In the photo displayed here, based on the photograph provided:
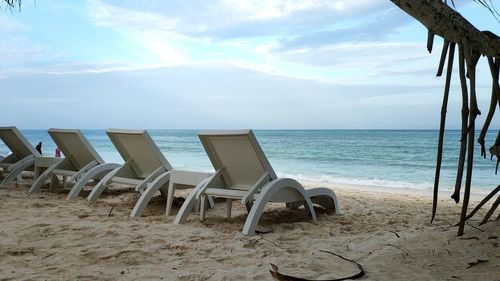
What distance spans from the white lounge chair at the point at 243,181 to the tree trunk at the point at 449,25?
1.72m

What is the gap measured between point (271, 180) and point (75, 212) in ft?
6.76

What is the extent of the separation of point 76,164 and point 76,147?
1.16 ft

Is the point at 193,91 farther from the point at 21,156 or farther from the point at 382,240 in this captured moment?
the point at 382,240

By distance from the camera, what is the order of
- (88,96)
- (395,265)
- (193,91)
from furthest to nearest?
(88,96), (193,91), (395,265)

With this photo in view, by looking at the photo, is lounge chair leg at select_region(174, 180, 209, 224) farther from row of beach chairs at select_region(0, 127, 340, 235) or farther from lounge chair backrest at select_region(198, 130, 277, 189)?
lounge chair backrest at select_region(198, 130, 277, 189)

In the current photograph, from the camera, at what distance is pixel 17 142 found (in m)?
7.02

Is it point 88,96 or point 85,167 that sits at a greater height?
point 88,96

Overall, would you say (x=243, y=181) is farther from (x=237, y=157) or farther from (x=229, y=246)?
(x=229, y=246)

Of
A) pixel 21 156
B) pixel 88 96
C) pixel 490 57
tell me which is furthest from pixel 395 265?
pixel 88 96

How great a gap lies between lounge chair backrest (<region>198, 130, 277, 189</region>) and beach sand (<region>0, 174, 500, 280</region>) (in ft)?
1.38

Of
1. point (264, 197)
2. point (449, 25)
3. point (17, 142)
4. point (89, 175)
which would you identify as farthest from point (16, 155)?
point (449, 25)

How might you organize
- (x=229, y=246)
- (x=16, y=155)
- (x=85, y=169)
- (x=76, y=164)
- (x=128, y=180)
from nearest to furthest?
1. (x=229, y=246)
2. (x=128, y=180)
3. (x=85, y=169)
4. (x=76, y=164)
5. (x=16, y=155)

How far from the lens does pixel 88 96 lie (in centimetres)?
4475

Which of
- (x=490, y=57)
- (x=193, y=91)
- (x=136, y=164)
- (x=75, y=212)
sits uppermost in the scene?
(x=193, y=91)
